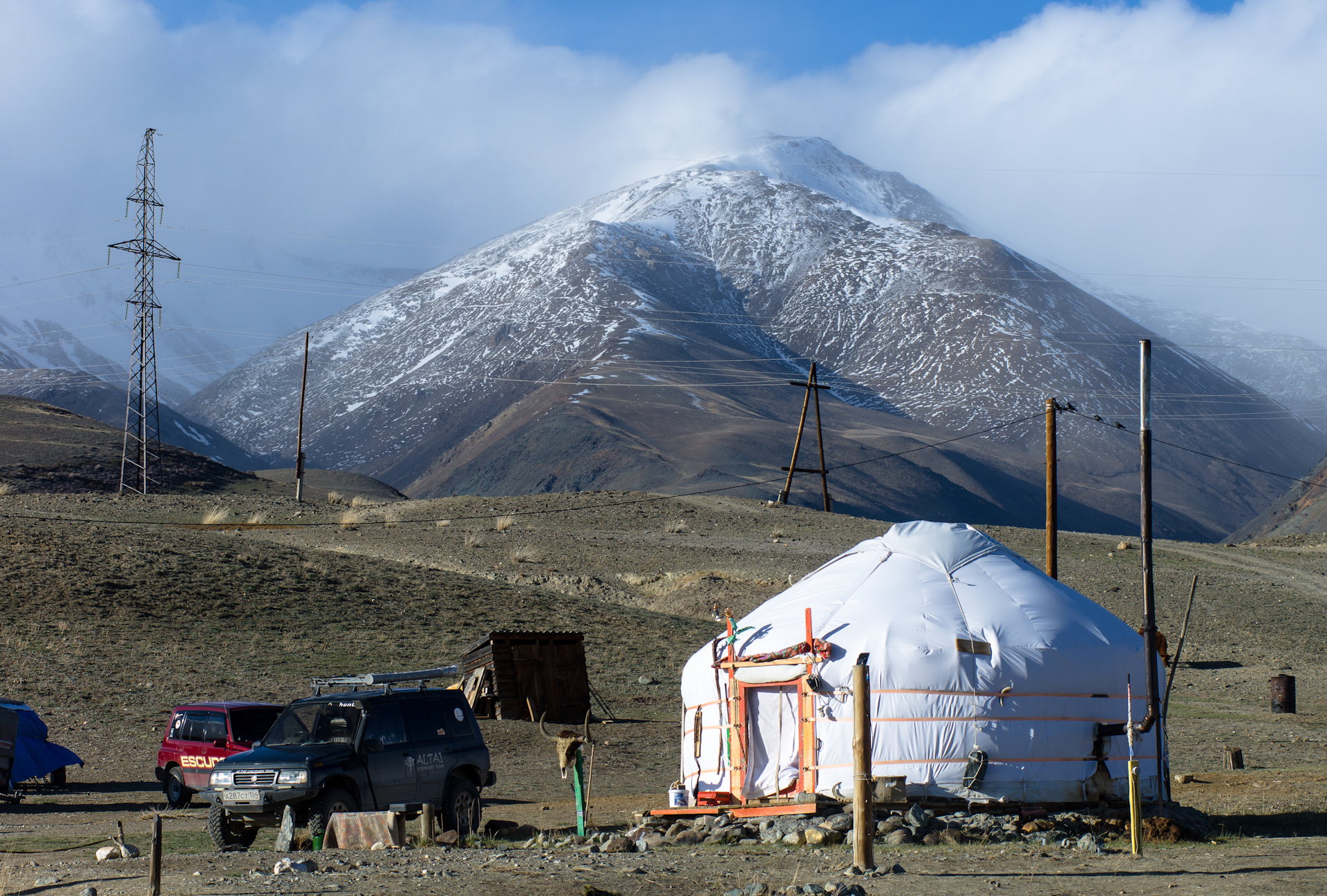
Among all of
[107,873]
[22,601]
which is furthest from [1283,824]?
[22,601]

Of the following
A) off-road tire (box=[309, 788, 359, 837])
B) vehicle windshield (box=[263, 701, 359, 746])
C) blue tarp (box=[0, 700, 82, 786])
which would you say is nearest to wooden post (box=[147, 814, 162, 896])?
off-road tire (box=[309, 788, 359, 837])

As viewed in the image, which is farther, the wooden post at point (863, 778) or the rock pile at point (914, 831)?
the rock pile at point (914, 831)

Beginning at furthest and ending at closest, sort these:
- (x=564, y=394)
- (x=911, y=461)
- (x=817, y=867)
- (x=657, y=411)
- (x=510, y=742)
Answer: (x=564, y=394) → (x=657, y=411) → (x=911, y=461) → (x=510, y=742) → (x=817, y=867)

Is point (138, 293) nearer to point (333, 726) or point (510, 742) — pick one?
point (510, 742)

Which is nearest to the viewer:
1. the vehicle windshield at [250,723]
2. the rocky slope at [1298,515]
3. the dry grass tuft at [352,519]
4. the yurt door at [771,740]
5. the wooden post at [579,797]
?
the wooden post at [579,797]

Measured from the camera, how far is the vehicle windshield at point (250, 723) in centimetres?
1491

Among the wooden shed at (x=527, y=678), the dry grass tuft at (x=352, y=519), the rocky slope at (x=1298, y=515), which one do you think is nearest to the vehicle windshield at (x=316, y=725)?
the wooden shed at (x=527, y=678)

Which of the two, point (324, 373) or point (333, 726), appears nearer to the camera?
point (333, 726)

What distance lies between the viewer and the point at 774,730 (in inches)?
551

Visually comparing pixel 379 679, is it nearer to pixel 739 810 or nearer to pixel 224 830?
pixel 224 830

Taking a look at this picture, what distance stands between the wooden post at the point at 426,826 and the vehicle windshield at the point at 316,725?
4.02ft

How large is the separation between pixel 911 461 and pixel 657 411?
24.4 meters

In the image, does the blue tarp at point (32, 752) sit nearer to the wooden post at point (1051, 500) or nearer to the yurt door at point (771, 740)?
the yurt door at point (771, 740)

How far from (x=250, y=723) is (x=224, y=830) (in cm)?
329
